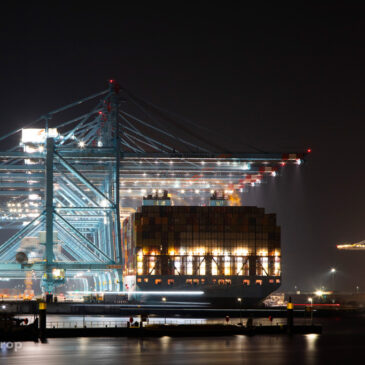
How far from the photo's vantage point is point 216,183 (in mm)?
122688

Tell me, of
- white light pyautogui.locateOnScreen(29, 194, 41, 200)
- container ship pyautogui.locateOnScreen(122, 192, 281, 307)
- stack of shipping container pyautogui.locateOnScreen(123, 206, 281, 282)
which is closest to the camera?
container ship pyautogui.locateOnScreen(122, 192, 281, 307)

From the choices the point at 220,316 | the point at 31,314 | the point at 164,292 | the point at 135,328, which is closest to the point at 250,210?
the point at 164,292

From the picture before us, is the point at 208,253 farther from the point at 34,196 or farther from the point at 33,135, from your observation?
the point at 34,196

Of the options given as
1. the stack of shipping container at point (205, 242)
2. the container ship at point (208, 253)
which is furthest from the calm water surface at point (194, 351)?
the stack of shipping container at point (205, 242)

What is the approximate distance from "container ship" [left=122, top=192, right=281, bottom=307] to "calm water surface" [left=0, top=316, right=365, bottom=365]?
149 ft

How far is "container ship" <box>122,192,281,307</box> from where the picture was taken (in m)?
114

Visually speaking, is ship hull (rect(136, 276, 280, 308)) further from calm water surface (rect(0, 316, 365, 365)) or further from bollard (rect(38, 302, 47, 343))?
bollard (rect(38, 302, 47, 343))

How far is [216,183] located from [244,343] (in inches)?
2387

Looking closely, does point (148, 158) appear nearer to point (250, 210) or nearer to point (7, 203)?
point (250, 210)

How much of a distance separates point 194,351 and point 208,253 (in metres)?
58.1

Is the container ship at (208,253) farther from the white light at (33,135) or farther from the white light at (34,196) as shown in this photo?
the white light at (34,196)

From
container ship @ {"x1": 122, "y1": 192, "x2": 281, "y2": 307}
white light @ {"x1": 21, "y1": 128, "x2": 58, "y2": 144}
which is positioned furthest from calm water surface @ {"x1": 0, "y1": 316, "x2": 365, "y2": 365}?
white light @ {"x1": 21, "y1": 128, "x2": 58, "y2": 144}

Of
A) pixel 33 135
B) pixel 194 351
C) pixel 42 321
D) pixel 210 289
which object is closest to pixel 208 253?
pixel 210 289

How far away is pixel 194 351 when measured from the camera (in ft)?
190
